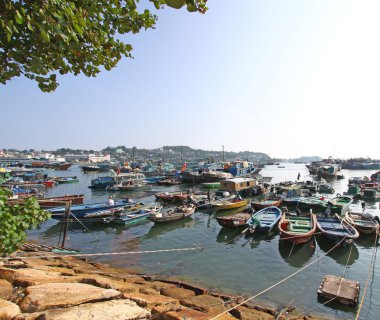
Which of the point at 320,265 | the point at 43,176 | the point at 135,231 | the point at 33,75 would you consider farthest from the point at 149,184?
the point at 33,75

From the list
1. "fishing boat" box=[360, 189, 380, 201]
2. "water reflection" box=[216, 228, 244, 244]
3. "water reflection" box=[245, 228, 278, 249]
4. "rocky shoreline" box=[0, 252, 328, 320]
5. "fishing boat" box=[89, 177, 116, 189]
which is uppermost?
"rocky shoreline" box=[0, 252, 328, 320]

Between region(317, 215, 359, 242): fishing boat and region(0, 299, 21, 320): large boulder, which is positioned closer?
region(0, 299, 21, 320): large boulder

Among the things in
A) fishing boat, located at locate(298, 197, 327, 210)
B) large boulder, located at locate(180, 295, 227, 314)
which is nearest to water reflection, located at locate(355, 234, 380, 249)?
fishing boat, located at locate(298, 197, 327, 210)

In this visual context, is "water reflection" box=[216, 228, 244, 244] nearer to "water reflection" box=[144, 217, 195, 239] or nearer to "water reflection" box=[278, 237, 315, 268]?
"water reflection" box=[278, 237, 315, 268]

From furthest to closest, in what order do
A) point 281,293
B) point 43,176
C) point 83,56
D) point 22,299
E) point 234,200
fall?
point 43,176
point 234,200
point 281,293
point 22,299
point 83,56

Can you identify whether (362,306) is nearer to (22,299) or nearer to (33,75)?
(22,299)

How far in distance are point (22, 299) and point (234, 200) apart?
29568 millimetres

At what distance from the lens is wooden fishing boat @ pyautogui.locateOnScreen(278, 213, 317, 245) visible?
18.3 metres

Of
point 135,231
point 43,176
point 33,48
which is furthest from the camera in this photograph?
point 43,176

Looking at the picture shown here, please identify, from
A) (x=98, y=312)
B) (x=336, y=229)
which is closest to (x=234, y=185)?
(x=336, y=229)

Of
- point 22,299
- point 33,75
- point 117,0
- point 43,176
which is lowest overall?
point 43,176

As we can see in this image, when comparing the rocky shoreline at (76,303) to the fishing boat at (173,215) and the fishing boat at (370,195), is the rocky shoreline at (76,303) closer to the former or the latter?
the fishing boat at (173,215)

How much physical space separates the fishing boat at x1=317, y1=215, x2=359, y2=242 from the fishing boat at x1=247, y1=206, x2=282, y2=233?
3.40 m

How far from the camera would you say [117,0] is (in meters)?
4.94
